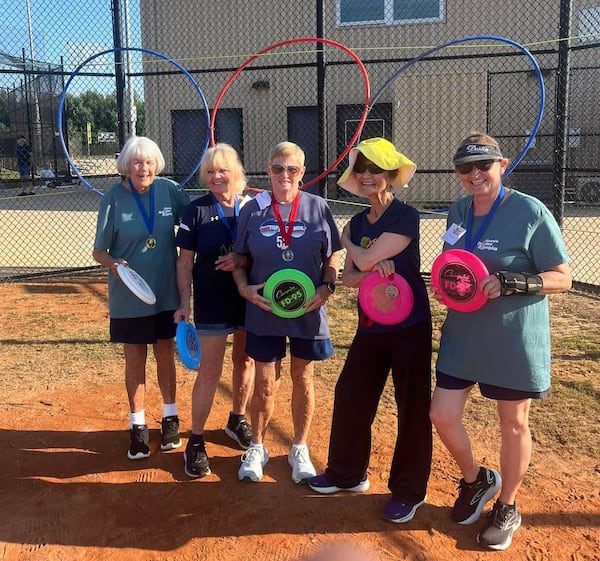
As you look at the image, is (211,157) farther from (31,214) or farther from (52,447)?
(31,214)

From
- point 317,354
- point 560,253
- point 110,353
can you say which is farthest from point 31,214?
point 560,253

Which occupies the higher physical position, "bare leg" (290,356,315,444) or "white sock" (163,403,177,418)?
"bare leg" (290,356,315,444)

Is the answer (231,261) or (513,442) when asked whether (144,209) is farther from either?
(513,442)

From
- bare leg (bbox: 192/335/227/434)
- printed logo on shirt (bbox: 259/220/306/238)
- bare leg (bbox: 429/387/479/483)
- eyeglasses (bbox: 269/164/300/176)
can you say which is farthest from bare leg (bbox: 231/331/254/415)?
bare leg (bbox: 429/387/479/483)

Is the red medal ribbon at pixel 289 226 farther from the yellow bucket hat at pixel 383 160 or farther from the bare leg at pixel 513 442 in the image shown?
the bare leg at pixel 513 442

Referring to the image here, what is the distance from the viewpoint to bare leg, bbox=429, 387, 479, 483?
3.02 m

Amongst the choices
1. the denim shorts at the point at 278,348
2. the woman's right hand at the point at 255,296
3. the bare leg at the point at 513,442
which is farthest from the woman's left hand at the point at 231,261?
the bare leg at the point at 513,442

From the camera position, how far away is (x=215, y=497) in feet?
11.5

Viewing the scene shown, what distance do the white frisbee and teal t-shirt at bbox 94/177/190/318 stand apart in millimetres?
101

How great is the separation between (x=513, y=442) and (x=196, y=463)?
5.79 ft

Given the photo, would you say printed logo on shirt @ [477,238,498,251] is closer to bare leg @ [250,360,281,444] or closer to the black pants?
the black pants

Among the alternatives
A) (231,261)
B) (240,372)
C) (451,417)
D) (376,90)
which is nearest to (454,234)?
(451,417)

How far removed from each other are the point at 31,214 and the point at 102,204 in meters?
13.8

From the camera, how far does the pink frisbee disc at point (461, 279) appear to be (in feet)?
9.00
